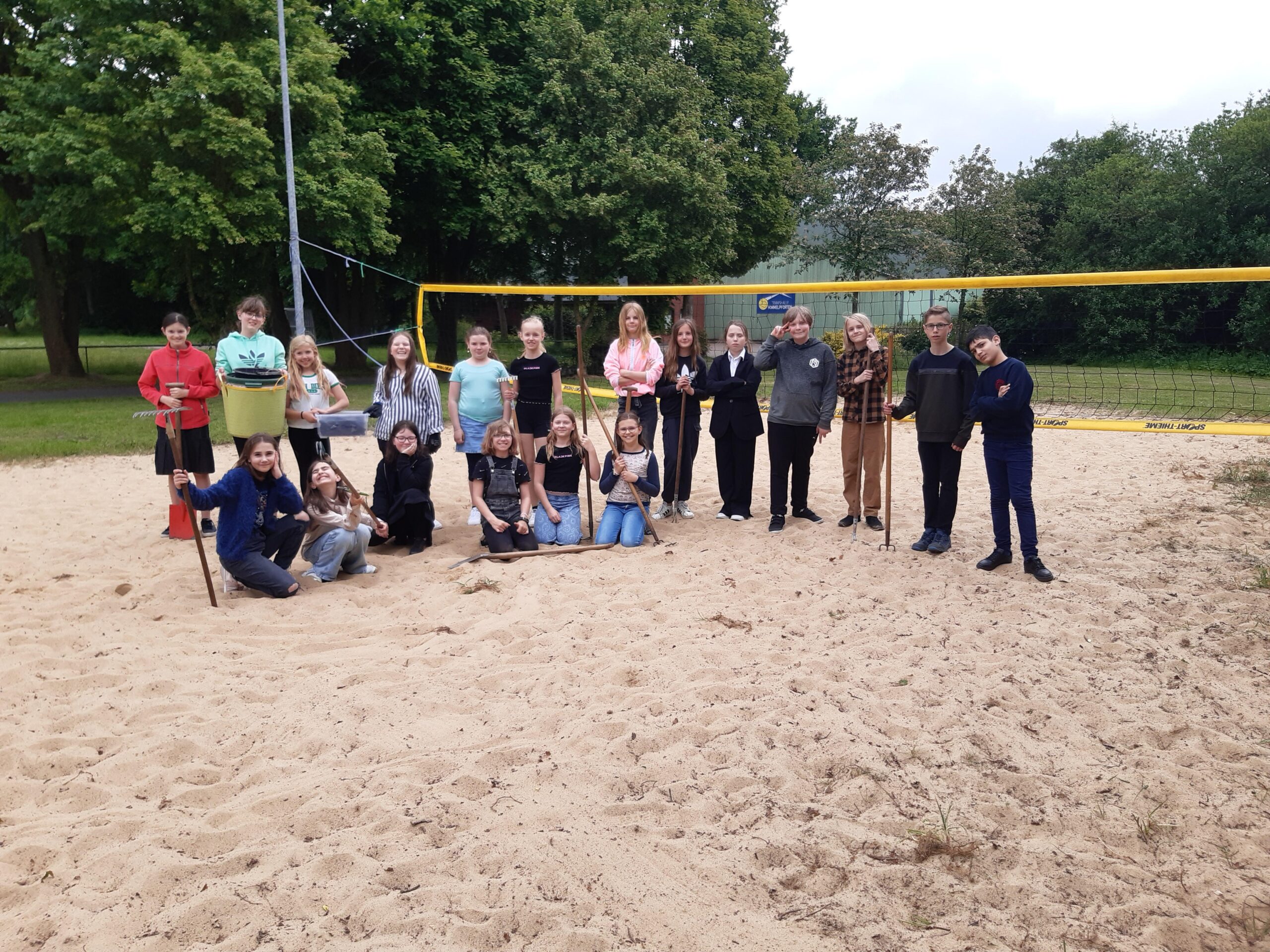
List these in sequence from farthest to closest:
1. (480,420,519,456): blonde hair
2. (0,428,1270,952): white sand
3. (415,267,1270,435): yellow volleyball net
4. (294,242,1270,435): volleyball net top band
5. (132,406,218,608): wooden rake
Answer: (415,267,1270,435): yellow volleyball net
(294,242,1270,435): volleyball net top band
(480,420,519,456): blonde hair
(132,406,218,608): wooden rake
(0,428,1270,952): white sand

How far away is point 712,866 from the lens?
311cm

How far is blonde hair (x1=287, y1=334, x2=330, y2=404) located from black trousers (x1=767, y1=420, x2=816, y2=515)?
3225 millimetres

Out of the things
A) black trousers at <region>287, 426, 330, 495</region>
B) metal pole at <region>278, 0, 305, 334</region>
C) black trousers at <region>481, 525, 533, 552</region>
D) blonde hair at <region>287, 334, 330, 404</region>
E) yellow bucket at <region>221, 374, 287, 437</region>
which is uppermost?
metal pole at <region>278, 0, 305, 334</region>

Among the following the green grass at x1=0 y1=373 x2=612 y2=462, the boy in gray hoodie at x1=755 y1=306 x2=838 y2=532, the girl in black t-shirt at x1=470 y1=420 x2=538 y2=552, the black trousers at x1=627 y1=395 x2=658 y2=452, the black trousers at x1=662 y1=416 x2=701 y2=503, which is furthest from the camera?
the green grass at x1=0 y1=373 x2=612 y2=462

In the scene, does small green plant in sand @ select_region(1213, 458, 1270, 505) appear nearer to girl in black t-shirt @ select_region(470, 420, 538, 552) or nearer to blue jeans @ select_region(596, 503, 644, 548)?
blue jeans @ select_region(596, 503, 644, 548)

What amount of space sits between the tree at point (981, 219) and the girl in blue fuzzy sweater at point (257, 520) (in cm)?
2294

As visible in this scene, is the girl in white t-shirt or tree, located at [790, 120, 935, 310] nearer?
the girl in white t-shirt

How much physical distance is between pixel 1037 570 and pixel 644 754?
3.24 m

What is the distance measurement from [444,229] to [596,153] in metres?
3.47

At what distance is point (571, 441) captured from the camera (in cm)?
697

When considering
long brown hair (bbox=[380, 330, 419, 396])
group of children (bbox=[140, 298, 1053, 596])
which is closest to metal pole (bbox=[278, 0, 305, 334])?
group of children (bbox=[140, 298, 1053, 596])

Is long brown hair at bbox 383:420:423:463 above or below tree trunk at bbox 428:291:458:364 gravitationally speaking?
below

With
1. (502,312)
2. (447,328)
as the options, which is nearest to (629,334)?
(502,312)

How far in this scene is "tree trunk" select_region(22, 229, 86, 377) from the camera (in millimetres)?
18438
